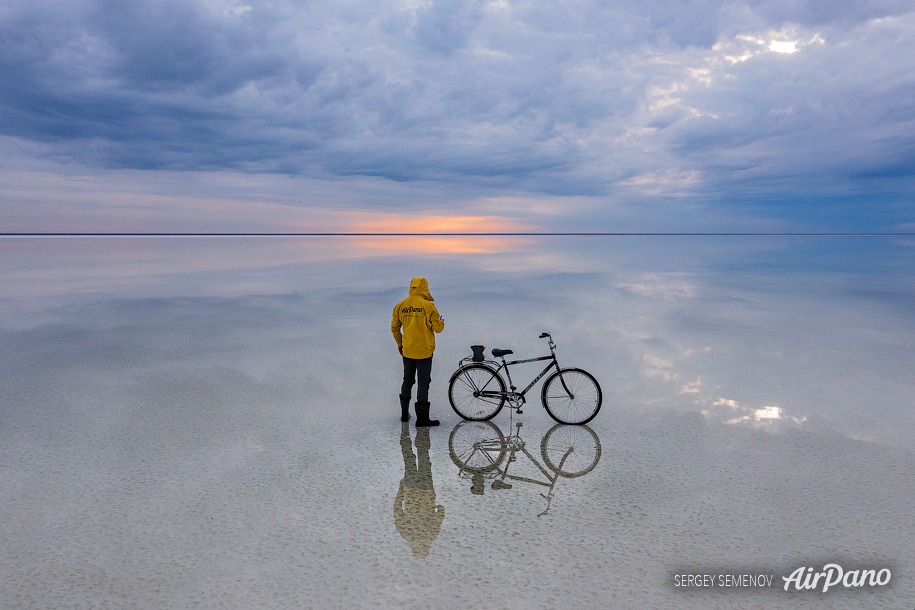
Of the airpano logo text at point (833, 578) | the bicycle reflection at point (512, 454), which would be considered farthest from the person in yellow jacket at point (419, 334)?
the airpano logo text at point (833, 578)

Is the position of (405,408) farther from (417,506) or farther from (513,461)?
(417,506)

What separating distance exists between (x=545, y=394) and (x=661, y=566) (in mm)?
3805

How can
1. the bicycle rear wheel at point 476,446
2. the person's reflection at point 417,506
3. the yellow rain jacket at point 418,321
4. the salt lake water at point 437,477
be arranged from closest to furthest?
the salt lake water at point 437,477 < the person's reflection at point 417,506 < the bicycle rear wheel at point 476,446 < the yellow rain jacket at point 418,321

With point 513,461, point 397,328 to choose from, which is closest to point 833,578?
point 513,461

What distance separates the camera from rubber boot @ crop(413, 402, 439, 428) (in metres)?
7.91

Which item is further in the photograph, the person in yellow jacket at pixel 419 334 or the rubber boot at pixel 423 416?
the rubber boot at pixel 423 416

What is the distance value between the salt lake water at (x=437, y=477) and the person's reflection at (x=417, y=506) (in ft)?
0.09

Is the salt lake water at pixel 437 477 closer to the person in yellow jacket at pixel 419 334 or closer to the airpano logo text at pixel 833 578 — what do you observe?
the airpano logo text at pixel 833 578

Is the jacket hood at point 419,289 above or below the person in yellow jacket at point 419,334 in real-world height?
above

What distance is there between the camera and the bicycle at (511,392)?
320 inches

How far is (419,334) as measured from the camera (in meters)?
7.80

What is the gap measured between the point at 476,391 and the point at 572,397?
1423 millimetres

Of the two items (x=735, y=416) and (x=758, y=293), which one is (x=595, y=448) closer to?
(x=735, y=416)

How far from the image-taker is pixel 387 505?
5.59m
